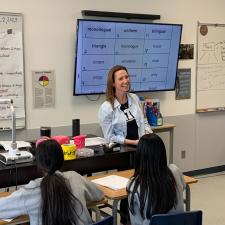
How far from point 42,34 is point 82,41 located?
40 cm

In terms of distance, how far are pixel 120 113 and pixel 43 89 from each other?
1008 mm

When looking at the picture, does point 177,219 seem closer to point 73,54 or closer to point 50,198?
point 50,198

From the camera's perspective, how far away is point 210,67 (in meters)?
5.45

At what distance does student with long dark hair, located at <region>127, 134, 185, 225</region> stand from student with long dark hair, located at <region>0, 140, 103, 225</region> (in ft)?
1.02

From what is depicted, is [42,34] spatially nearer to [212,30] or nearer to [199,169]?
[212,30]

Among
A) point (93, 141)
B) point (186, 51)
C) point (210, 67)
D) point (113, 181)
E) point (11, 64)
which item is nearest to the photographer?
point (113, 181)

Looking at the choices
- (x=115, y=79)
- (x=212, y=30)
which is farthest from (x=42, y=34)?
(x=212, y=30)

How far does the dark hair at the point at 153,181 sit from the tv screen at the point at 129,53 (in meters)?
2.15

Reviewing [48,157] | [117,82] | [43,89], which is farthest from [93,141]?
[48,157]

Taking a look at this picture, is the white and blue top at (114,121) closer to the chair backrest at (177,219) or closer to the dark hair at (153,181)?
the dark hair at (153,181)

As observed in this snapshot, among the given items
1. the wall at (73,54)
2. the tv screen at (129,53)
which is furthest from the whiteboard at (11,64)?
the tv screen at (129,53)

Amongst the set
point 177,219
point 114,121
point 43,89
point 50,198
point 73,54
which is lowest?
point 177,219

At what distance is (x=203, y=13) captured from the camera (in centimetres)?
535

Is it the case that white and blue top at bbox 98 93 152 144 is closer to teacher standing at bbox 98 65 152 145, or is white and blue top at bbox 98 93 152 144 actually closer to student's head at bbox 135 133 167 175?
teacher standing at bbox 98 65 152 145
